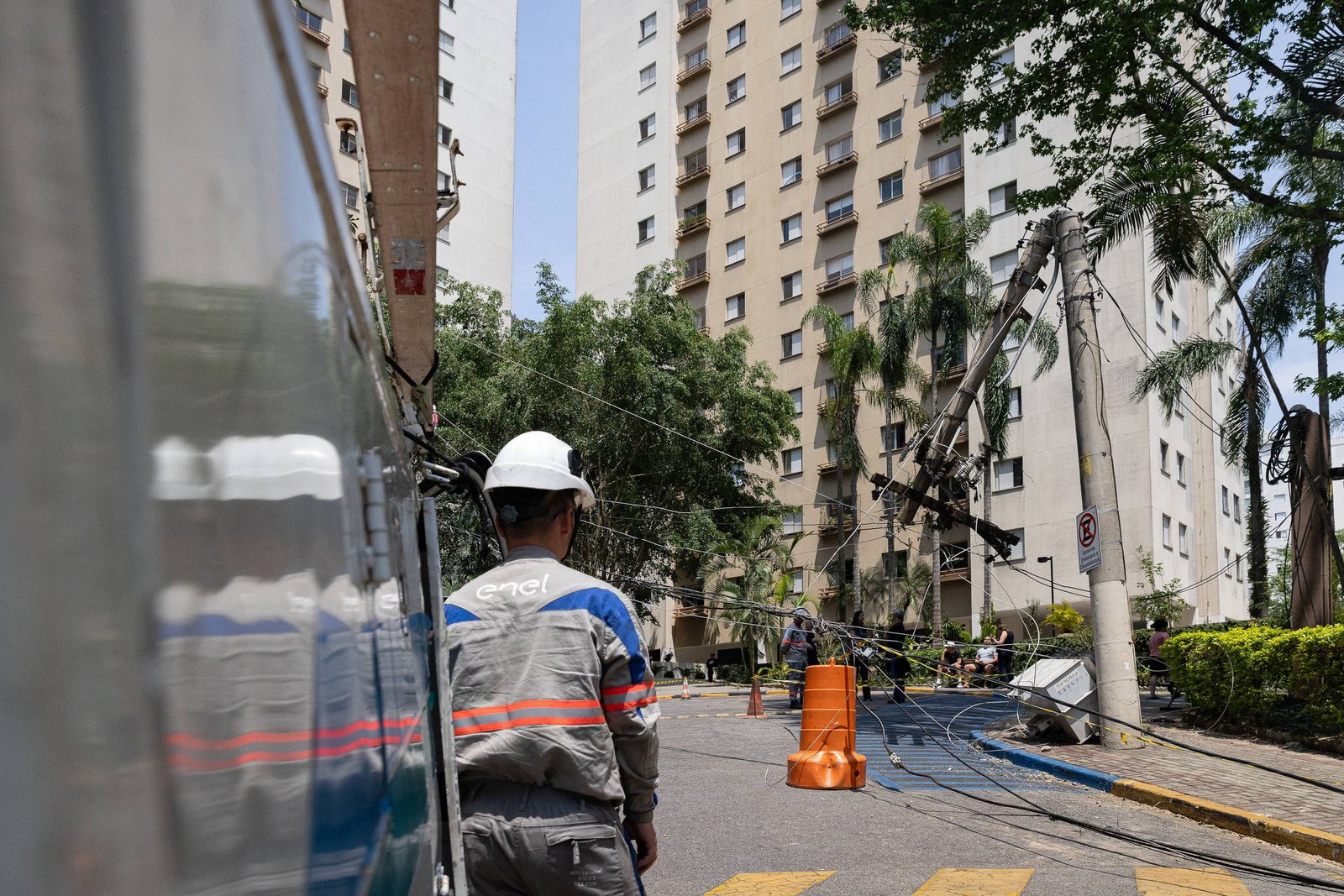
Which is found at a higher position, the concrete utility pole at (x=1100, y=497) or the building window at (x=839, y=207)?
the building window at (x=839, y=207)

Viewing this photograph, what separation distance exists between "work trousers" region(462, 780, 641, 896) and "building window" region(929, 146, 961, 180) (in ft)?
154

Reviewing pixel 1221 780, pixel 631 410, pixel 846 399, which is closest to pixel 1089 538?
pixel 1221 780

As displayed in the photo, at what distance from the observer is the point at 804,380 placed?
170ft

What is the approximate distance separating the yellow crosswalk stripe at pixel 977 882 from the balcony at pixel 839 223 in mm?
45414

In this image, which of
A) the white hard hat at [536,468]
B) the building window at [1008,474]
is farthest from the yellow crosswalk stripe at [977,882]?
the building window at [1008,474]

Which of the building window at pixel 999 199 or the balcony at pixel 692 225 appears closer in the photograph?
the building window at pixel 999 199

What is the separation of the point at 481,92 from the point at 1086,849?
53.0 m

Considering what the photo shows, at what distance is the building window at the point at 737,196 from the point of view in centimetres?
5584

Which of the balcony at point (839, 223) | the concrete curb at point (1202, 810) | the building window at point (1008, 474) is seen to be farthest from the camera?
the balcony at point (839, 223)

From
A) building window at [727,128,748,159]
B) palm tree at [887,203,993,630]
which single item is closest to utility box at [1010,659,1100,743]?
palm tree at [887,203,993,630]

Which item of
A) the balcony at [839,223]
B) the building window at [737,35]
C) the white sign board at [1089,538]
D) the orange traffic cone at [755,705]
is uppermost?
the building window at [737,35]

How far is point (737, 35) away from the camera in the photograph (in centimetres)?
5747

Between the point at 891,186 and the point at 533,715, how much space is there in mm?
49136

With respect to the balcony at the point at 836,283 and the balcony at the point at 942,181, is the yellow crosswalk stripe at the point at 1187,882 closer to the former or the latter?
the balcony at the point at 942,181
